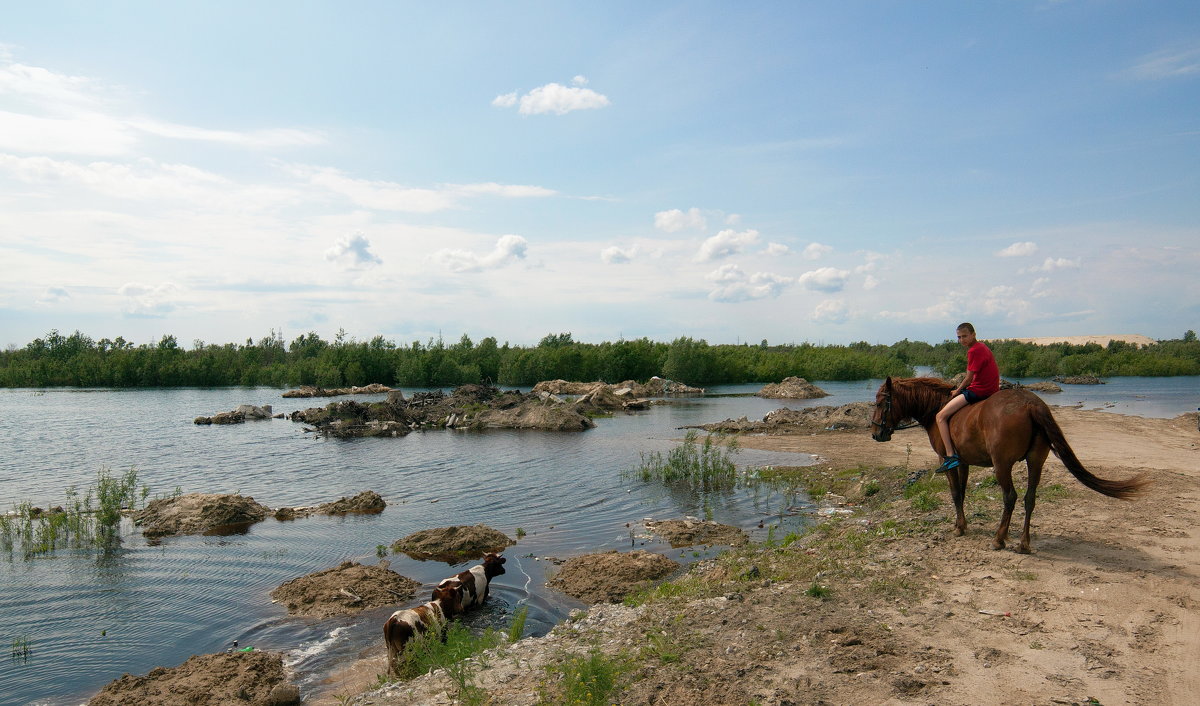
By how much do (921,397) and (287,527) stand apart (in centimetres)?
1460

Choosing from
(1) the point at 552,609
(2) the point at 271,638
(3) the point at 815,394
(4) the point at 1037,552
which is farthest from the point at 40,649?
(3) the point at 815,394

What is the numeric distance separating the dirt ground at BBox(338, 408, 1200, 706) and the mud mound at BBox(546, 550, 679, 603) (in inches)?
34.0

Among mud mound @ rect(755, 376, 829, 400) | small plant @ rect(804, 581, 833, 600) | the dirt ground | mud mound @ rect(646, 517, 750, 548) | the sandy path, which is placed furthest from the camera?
mud mound @ rect(755, 376, 829, 400)

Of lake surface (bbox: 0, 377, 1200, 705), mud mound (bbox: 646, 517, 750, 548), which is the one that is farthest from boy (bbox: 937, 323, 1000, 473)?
lake surface (bbox: 0, 377, 1200, 705)

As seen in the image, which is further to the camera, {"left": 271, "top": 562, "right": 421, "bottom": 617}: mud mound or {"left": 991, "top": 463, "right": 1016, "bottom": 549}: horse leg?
{"left": 271, "top": 562, "right": 421, "bottom": 617}: mud mound

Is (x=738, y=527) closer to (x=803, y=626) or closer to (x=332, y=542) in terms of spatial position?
(x=803, y=626)

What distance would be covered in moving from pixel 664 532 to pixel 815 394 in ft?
175

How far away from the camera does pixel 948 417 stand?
944cm

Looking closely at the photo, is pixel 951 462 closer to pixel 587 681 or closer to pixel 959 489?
pixel 959 489

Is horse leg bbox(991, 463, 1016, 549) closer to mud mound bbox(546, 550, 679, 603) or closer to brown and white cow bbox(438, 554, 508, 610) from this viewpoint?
mud mound bbox(546, 550, 679, 603)

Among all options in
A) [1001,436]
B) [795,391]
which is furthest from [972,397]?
[795,391]

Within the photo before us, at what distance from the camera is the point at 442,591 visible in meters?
9.48

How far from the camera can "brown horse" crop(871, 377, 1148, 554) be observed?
8.12 m

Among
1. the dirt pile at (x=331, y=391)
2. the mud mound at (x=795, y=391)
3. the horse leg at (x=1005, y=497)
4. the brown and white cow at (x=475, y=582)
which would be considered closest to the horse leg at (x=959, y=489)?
the horse leg at (x=1005, y=497)
